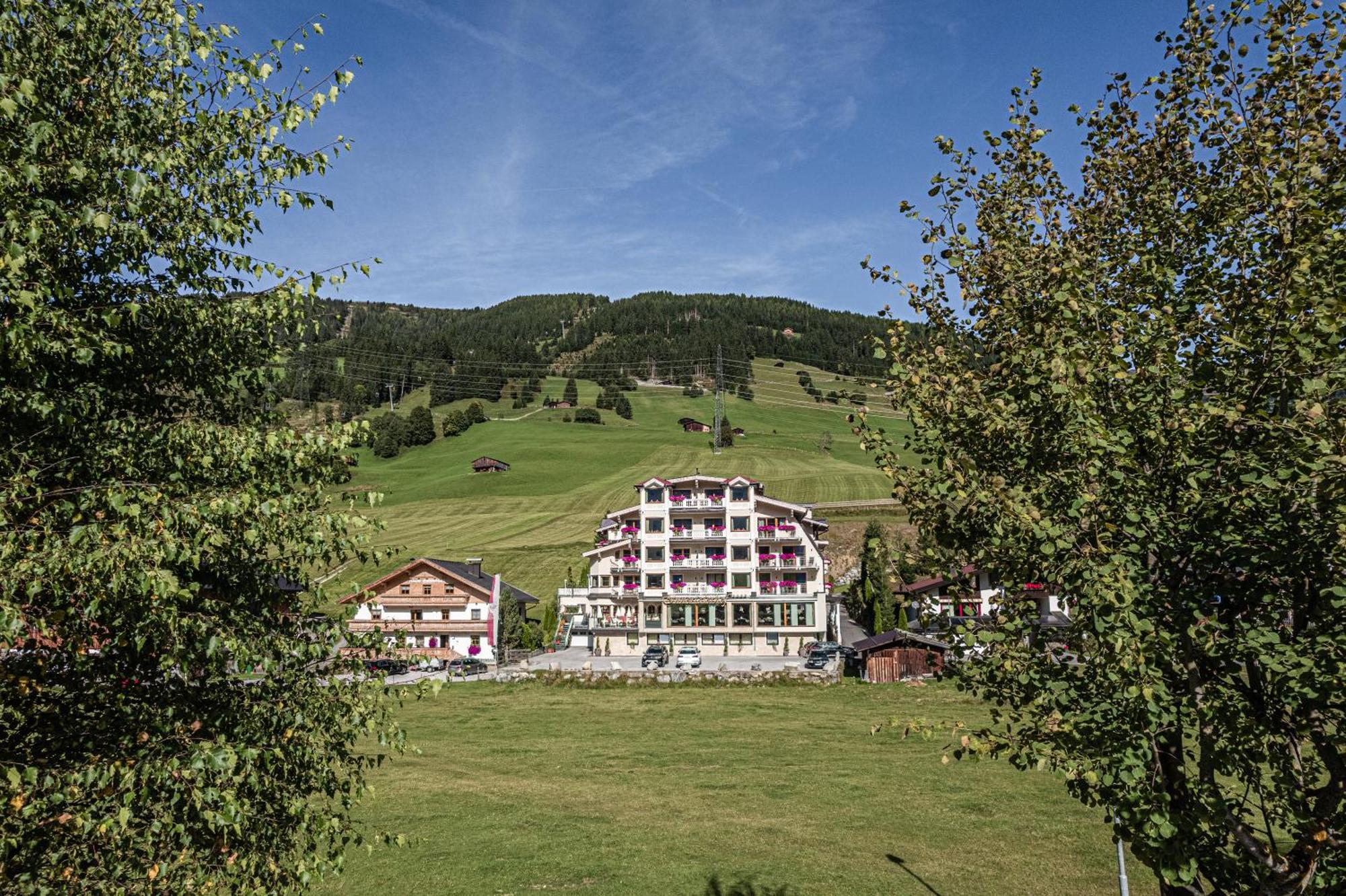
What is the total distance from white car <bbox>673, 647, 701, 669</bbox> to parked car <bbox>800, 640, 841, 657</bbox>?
8931 mm

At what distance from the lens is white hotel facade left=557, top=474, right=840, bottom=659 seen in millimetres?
71500

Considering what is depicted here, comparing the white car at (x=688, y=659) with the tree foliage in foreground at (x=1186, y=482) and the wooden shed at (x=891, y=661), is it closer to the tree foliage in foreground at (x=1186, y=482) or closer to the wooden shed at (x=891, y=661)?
the wooden shed at (x=891, y=661)

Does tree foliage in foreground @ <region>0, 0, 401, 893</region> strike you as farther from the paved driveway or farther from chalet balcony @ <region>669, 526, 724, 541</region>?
chalet balcony @ <region>669, 526, 724, 541</region>

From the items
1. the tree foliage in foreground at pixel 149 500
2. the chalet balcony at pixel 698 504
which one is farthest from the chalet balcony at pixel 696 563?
the tree foliage in foreground at pixel 149 500

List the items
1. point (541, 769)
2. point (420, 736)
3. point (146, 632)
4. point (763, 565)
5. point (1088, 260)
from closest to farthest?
Result: 1. point (146, 632)
2. point (1088, 260)
3. point (541, 769)
4. point (420, 736)
5. point (763, 565)

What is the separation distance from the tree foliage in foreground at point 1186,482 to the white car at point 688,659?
2230 inches

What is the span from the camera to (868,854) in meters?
23.2

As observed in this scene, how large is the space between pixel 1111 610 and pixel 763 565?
67237 mm

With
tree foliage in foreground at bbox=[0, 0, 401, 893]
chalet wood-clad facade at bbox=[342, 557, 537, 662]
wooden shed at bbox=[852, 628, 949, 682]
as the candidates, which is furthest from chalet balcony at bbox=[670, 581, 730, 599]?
tree foliage in foreground at bbox=[0, 0, 401, 893]

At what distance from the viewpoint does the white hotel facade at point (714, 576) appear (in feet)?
235

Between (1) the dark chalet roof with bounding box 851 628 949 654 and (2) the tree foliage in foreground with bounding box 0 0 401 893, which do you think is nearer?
(2) the tree foliage in foreground with bounding box 0 0 401 893

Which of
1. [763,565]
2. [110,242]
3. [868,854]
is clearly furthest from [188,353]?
[763,565]

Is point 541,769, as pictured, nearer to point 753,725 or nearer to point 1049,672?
point 753,725

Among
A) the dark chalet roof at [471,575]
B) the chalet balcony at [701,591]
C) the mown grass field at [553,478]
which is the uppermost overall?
the mown grass field at [553,478]
